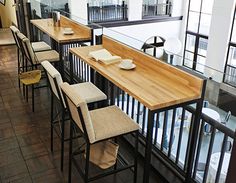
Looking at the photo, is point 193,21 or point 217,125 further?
point 193,21

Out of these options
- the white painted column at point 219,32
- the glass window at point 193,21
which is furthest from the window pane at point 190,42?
the white painted column at point 219,32

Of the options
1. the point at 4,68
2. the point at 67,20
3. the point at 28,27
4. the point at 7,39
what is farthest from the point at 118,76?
the point at 7,39

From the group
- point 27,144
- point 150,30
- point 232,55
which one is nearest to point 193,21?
point 150,30

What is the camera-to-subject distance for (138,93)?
74.5 inches

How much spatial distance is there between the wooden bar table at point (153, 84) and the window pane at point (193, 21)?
27.5 ft

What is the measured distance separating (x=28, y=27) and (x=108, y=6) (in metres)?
3.98

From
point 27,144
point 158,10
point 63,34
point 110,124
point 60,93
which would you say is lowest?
point 27,144

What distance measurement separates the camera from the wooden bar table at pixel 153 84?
1.81 metres

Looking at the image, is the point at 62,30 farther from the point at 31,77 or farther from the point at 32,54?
the point at 31,77

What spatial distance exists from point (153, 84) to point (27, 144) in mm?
1571

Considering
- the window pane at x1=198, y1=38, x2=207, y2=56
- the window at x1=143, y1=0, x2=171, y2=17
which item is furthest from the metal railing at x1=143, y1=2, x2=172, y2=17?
the window pane at x1=198, y1=38, x2=207, y2=56

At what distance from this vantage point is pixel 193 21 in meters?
10.4

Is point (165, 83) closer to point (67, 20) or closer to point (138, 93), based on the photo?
point (138, 93)

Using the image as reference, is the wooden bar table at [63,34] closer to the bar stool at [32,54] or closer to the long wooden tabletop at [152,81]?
the bar stool at [32,54]
